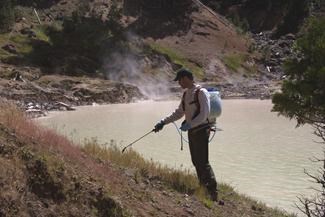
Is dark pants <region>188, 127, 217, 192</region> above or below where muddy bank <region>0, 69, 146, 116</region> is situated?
above

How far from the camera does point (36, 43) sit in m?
49.8

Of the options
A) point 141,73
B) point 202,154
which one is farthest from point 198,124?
Answer: point 141,73

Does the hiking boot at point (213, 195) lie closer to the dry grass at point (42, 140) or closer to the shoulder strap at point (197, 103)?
the shoulder strap at point (197, 103)

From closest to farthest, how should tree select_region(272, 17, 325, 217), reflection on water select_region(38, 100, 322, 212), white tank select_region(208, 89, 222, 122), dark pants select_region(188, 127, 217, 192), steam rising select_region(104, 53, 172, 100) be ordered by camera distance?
1. tree select_region(272, 17, 325, 217)
2. dark pants select_region(188, 127, 217, 192)
3. white tank select_region(208, 89, 222, 122)
4. reflection on water select_region(38, 100, 322, 212)
5. steam rising select_region(104, 53, 172, 100)

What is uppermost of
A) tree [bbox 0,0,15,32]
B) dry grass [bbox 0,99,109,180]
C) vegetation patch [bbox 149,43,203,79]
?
tree [bbox 0,0,15,32]

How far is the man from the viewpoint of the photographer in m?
6.96

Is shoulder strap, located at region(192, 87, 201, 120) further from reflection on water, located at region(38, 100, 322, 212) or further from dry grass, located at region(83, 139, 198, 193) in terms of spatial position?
reflection on water, located at region(38, 100, 322, 212)

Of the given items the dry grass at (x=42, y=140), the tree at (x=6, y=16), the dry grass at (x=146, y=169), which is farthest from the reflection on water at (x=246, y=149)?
the tree at (x=6, y=16)

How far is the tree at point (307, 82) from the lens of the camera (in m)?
5.95

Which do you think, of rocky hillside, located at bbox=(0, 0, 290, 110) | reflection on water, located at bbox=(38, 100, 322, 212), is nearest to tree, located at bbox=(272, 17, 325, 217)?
reflection on water, located at bbox=(38, 100, 322, 212)

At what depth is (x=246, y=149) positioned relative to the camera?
16.6 meters

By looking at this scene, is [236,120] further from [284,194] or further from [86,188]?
[86,188]

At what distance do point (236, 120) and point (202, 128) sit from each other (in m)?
19.8

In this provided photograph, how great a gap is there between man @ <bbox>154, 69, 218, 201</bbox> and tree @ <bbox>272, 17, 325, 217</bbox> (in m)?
0.95
